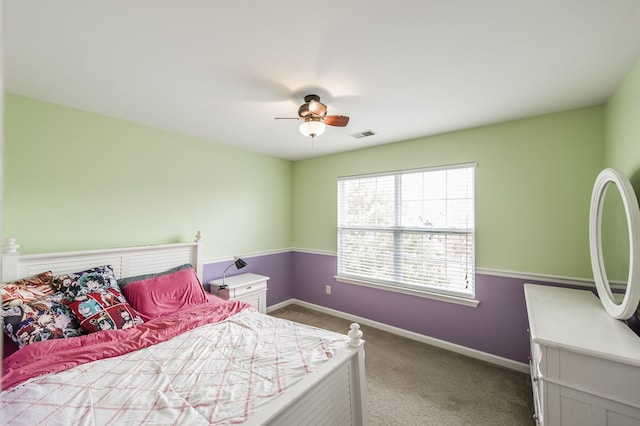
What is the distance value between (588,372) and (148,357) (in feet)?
8.13

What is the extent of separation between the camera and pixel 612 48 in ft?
5.69

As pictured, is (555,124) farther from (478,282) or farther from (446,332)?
(446,332)

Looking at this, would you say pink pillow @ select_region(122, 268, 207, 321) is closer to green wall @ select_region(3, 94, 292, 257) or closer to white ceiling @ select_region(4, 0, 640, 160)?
green wall @ select_region(3, 94, 292, 257)

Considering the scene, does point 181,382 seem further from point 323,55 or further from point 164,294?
point 323,55

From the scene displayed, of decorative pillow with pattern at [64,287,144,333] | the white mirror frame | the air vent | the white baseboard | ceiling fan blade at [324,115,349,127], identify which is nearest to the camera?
the white mirror frame

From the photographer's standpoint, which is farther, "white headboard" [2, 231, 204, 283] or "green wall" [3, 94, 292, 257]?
"green wall" [3, 94, 292, 257]

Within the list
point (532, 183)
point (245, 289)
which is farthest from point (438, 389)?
point (245, 289)

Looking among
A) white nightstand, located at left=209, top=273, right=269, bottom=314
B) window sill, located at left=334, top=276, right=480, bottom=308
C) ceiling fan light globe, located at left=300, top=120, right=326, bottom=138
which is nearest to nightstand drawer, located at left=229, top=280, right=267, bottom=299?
white nightstand, located at left=209, top=273, right=269, bottom=314

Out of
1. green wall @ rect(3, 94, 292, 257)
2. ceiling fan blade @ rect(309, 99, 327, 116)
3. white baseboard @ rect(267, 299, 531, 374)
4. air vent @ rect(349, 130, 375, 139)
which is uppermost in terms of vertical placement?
air vent @ rect(349, 130, 375, 139)

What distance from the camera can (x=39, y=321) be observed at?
1.92m

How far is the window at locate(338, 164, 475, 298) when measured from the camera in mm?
3115

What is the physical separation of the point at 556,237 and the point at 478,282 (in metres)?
0.79

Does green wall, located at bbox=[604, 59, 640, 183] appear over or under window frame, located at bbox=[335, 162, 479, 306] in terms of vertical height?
over

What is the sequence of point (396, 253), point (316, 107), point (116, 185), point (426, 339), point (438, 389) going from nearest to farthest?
point (316, 107)
point (438, 389)
point (116, 185)
point (426, 339)
point (396, 253)
